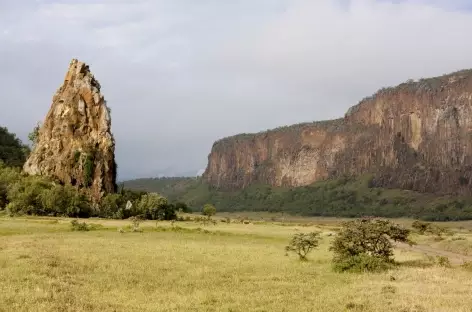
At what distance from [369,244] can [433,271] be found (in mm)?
6943

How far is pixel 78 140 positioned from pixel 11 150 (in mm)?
42709

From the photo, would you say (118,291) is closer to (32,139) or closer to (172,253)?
(172,253)

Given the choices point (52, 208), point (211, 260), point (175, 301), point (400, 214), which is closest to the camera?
point (175, 301)

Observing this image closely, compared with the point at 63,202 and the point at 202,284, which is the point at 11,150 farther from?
the point at 202,284

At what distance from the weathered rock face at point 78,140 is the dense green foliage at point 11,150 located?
19.6m

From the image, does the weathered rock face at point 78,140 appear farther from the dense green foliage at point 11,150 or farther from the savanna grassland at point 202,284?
the savanna grassland at point 202,284

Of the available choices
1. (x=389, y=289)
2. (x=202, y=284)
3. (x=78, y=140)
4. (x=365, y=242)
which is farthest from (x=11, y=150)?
(x=389, y=289)

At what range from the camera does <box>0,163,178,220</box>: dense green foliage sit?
10275cm

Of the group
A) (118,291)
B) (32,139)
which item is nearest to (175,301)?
(118,291)

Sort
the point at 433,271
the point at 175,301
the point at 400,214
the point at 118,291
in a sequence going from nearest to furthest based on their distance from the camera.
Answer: the point at 175,301, the point at 118,291, the point at 433,271, the point at 400,214

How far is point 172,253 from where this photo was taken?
41.0m

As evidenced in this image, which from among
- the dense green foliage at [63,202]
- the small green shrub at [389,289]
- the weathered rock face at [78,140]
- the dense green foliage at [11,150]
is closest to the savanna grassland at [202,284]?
the small green shrub at [389,289]

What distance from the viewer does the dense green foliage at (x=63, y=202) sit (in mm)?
102750

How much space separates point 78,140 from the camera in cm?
12500
